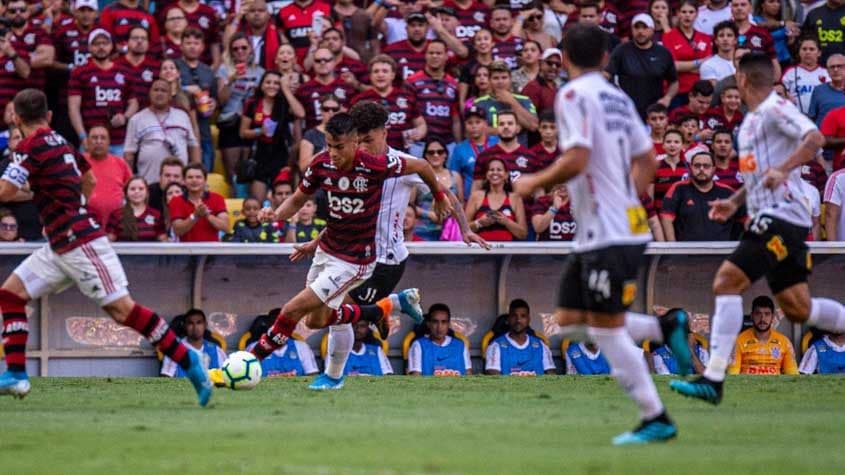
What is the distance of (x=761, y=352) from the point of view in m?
16.0

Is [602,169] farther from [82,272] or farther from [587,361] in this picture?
[587,361]

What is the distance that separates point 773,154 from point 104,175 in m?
9.08

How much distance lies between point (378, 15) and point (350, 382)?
322 inches

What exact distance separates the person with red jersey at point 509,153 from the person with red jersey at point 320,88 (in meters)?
2.11

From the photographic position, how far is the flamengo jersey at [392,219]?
12719 mm

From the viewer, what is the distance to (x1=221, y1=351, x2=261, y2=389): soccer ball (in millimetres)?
11906

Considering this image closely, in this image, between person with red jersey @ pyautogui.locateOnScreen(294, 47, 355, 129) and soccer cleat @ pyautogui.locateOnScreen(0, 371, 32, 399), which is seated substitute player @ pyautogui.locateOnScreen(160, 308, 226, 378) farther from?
soccer cleat @ pyautogui.locateOnScreen(0, 371, 32, 399)

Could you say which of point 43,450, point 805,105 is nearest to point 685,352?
point 43,450

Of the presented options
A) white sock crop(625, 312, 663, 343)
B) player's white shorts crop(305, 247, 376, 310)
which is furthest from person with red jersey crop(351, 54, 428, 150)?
white sock crop(625, 312, 663, 343)

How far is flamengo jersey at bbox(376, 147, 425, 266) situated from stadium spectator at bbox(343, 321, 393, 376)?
317cm

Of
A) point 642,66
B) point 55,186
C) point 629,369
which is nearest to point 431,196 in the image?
point 642,66

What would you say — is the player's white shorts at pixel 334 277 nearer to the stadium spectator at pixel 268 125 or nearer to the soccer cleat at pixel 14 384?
the soccer cleat at pixel 14 384

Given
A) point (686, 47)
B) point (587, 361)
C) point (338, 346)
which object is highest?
point (686, 47)

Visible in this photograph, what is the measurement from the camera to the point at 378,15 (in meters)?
20.2
